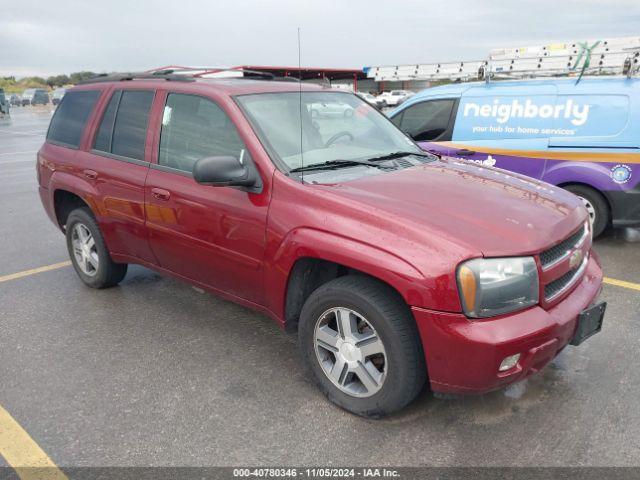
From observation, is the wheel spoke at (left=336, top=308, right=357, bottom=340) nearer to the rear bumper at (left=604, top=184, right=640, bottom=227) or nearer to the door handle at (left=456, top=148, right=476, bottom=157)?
the door handle at (left=456, top=148, right=476, bottom=157)

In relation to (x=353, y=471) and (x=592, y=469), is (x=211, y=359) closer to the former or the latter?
(x=353, y=471)

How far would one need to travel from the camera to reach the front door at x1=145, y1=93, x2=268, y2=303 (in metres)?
3.20

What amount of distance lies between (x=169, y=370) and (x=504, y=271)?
2.15 metres

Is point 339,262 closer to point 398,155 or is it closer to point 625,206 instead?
point 398,155

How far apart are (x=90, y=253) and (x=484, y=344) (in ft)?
11.8

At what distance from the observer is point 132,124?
13.3ft

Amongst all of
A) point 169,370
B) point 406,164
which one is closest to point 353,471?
Result: point 169,370

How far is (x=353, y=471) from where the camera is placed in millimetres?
2492

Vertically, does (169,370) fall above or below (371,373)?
below

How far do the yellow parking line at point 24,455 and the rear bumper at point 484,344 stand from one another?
5.91 ft

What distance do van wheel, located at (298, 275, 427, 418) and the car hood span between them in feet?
1.31

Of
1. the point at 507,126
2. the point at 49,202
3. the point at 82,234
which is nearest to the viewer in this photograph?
the point at 82,234

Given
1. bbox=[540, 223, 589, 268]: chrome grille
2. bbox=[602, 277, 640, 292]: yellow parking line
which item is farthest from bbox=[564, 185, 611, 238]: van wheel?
bbox=[540, 223, 589, 268]: chrome grille

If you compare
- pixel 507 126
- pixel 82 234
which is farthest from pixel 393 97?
pixel 82 234
